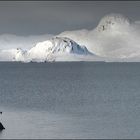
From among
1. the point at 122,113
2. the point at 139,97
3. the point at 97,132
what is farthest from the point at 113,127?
the point at 139,97

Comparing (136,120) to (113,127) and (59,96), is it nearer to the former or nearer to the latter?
(113,127)

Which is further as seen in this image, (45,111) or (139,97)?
(139,97)

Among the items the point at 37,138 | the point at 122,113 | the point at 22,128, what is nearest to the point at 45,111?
the point at 122,113

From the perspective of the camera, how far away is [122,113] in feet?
316

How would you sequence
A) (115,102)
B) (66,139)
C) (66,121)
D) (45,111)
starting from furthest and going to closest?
(115,102) < (45,111) < (66,121) < (66,139)

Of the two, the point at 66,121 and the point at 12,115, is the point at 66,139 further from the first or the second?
the point at 12,115

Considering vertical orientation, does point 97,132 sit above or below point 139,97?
below

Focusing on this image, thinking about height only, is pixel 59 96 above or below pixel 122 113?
above

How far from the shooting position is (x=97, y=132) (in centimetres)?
7644

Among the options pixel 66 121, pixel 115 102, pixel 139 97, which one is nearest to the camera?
pixel 66 121

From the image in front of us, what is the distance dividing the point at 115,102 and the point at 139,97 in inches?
551

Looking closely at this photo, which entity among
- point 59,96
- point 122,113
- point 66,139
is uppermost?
point 59,96

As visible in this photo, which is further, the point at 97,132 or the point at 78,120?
the point at 78,120

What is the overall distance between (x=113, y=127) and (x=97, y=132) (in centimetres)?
473
